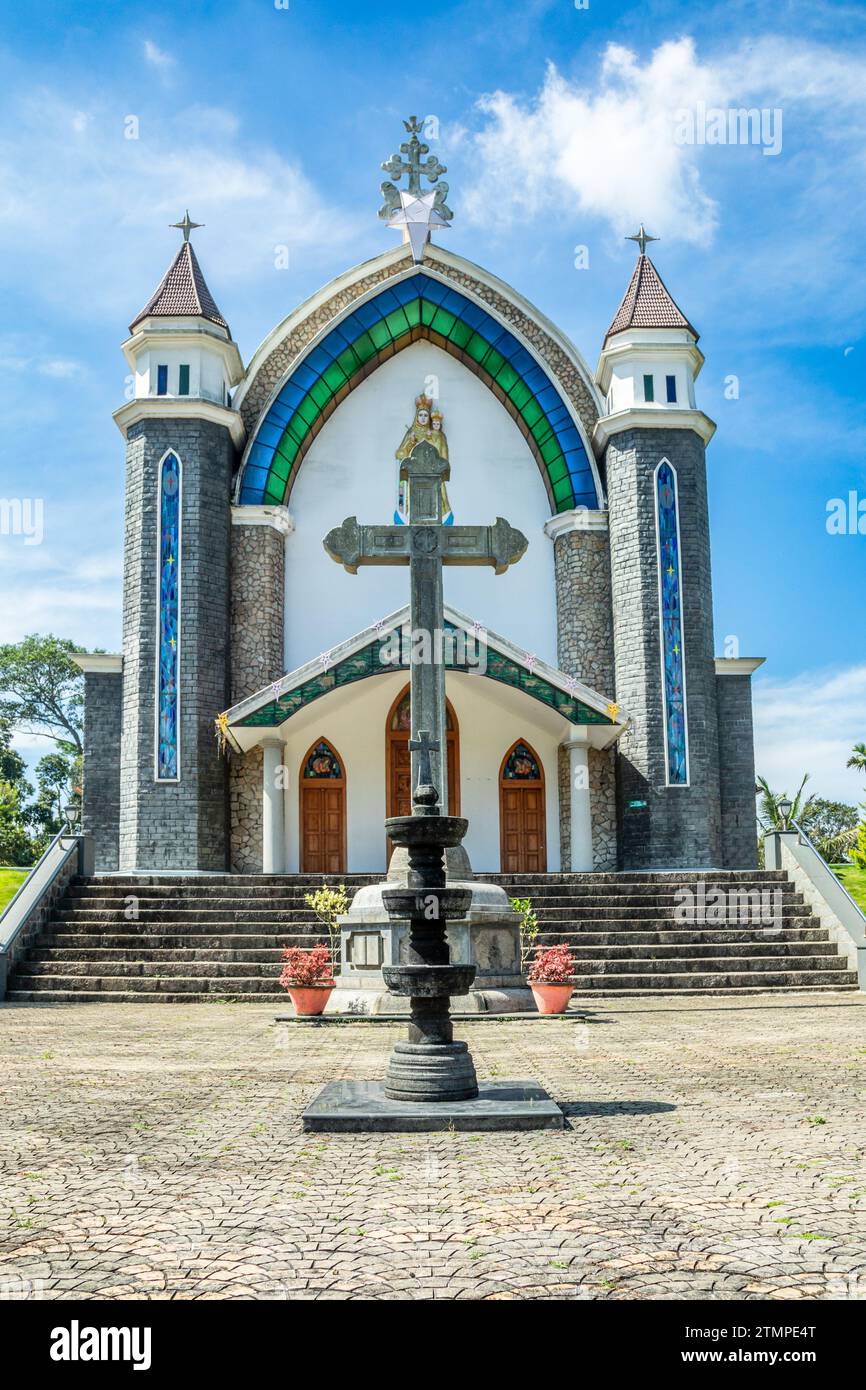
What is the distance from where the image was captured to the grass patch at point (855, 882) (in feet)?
73.2

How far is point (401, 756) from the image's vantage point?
78.9 feet

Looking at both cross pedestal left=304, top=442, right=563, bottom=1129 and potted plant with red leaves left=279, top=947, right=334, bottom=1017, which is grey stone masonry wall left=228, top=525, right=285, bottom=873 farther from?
cross pedestal left=304, top=442, right=563, bottom=1129

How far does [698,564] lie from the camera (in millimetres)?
23078

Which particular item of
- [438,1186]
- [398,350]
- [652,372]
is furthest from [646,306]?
[438,1186]

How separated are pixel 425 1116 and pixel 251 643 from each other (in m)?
18.6

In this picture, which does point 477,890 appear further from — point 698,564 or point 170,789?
point 698,564

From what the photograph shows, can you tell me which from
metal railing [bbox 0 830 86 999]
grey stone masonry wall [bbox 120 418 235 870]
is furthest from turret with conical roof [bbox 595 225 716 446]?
metal railing [bbox 0 830 86 999]

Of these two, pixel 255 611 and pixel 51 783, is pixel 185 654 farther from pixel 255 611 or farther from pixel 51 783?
pixel 51 783

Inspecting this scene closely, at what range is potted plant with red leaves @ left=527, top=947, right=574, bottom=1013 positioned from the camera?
480 inches

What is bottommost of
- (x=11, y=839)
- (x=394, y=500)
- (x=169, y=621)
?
(x=11, y=839)

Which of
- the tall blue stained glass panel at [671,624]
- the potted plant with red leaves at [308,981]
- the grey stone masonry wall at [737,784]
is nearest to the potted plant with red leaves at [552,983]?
the potted plant with red leaves at [308,981]

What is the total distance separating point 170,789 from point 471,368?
11.1 metres

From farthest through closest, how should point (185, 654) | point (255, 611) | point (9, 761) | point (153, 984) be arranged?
point (9, 761)
point (255, 611)
point (185, 654)
point (153, 984)
